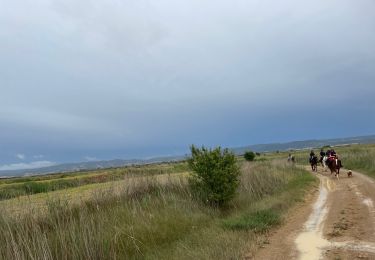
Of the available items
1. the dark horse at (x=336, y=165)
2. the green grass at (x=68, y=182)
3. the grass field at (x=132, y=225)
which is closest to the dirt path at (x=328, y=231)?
the grass field at (x=132, y=225)

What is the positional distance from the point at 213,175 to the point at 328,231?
743cm

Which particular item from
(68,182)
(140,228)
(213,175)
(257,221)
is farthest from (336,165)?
(140,228)

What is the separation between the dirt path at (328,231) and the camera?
1075cm

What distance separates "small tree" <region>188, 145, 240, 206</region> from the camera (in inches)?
775

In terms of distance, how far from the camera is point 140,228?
13766mm

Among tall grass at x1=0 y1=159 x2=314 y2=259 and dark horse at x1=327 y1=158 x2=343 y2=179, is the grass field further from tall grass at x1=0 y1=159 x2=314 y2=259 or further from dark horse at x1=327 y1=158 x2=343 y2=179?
dark horse at x1=327 y1=158 x2=343 y2=179

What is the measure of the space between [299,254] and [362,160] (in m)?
31.6

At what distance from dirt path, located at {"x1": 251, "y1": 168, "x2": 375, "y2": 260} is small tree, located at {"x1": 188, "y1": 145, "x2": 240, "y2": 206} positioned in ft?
10.6

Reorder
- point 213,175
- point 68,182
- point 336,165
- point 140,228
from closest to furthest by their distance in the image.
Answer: point 140,228, point 213,175, point 336,165, point 68,182

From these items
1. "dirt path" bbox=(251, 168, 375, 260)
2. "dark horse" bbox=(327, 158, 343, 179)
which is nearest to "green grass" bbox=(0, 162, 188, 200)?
"dirt path" bbox=(251, 168, 375, 260)

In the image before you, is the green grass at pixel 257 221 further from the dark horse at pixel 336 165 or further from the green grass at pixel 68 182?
the dark horse at pixel 336 165

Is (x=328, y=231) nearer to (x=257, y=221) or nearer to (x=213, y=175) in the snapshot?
(x=257, y=221)

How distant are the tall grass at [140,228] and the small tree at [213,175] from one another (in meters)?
0.61

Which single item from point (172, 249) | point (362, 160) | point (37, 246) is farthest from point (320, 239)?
point (362, 160)
